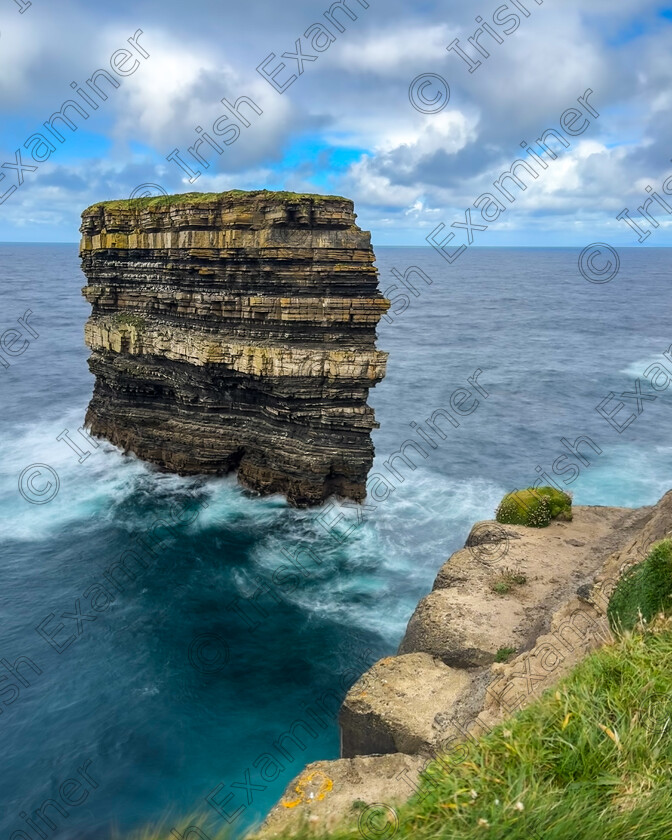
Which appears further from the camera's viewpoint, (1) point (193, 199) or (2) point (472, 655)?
(1) point (193, 199)

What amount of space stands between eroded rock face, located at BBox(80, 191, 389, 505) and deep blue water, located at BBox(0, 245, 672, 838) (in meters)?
3.13

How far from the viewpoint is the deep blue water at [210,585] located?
20.2 m

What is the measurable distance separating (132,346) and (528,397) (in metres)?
38.8

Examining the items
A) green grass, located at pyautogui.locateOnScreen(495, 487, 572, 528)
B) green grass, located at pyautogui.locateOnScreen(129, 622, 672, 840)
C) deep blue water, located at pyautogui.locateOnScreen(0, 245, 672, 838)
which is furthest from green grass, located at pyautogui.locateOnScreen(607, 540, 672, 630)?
green grass, located at pyautogui.locateOnScreen(495, 487, 572, 528)

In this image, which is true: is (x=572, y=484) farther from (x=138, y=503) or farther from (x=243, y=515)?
(x=138, y=503)
